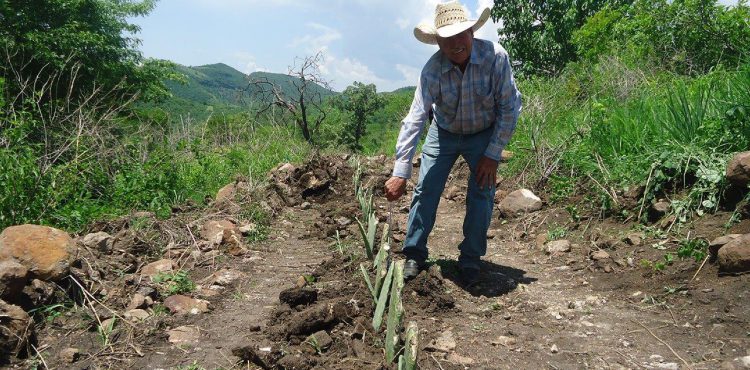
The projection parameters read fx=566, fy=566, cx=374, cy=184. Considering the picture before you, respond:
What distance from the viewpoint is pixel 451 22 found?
3180 millimetres

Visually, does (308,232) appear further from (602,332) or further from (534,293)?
(602,332)

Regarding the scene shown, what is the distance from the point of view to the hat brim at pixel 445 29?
3111 millimetres

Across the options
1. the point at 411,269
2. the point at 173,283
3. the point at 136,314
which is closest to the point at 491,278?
the point at 411,269

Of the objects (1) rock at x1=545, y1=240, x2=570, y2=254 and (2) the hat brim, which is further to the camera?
(1) rock at x1=545, y1=240, x2=570, y2=254

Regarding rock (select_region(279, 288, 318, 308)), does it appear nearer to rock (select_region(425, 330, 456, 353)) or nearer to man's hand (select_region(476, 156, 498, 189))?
rock (select_region(425, 330, 456, 353))

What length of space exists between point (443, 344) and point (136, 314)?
1667 mm

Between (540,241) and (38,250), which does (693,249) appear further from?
(38,250)

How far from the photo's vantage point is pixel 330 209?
621cm

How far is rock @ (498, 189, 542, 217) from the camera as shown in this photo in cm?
529

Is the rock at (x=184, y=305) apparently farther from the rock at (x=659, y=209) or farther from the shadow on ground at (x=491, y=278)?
the rock at (x=659, y=209)

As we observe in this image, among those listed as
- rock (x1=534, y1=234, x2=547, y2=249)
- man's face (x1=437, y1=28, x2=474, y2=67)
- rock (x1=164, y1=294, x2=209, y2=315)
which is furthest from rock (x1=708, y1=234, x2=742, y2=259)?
rock (x1=164, y1=294, x2=209, y2=315)

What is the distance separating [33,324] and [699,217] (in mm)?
3965

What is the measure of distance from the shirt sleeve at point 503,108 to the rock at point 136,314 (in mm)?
2146

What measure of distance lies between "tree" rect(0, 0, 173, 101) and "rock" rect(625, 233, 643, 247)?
39.2ft
